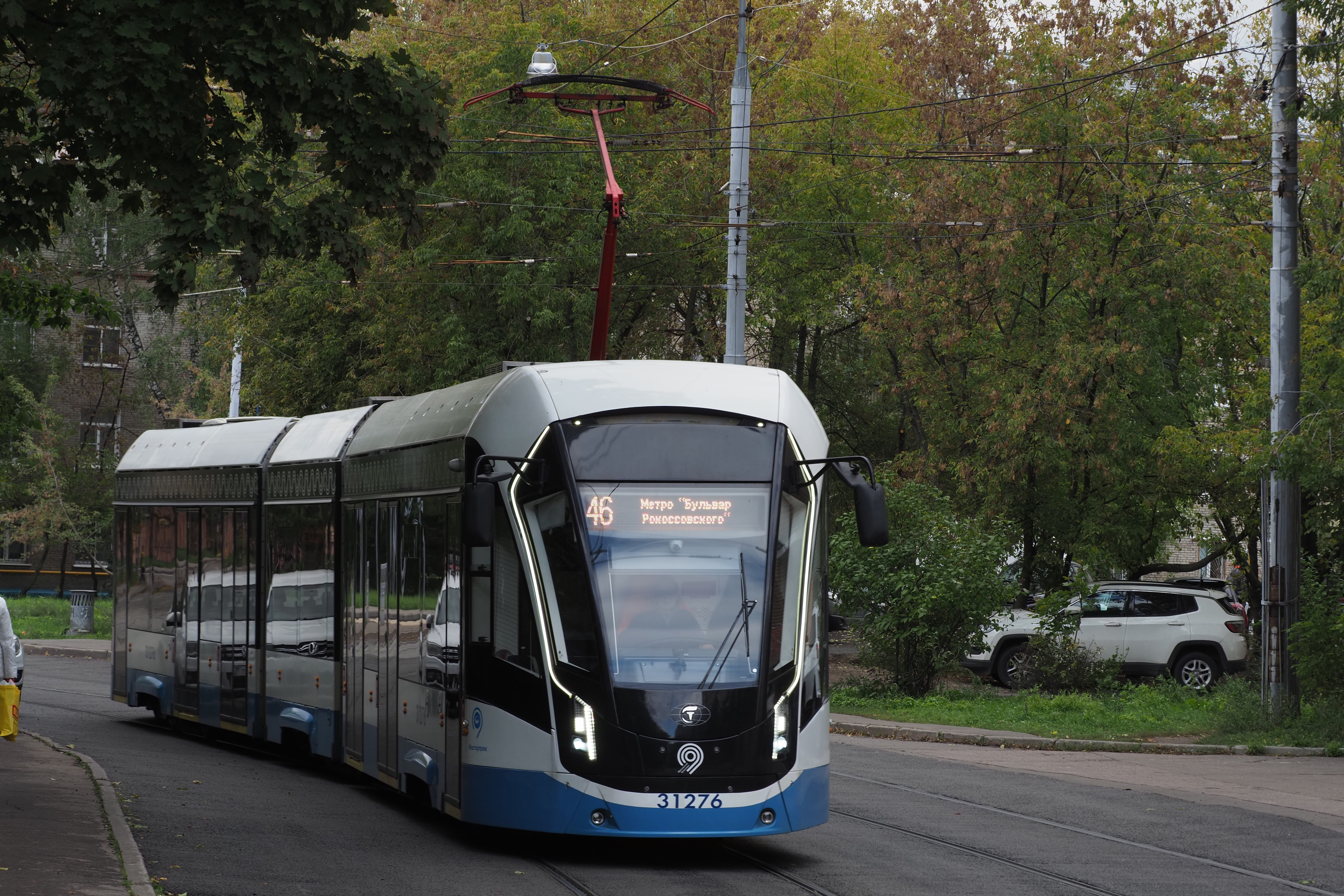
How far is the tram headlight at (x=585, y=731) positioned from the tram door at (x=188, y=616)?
9.43 meters

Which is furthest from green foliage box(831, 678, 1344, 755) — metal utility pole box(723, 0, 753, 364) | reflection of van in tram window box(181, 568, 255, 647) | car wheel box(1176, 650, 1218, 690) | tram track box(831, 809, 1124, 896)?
reflection of van in tram window box(181, 568, 255, 647)

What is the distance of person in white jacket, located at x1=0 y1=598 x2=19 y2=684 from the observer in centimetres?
1262

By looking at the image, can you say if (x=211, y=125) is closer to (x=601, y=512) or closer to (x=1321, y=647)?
(x=601, y=512)

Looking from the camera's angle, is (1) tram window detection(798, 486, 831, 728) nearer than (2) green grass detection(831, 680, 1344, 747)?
Yes

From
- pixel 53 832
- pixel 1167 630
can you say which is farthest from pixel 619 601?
pixel 1167 630

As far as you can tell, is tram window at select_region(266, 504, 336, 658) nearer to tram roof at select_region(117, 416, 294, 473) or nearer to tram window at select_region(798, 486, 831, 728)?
tram roof at select_region(117, 416, 294, 473)

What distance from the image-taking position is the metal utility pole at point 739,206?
24.6 m

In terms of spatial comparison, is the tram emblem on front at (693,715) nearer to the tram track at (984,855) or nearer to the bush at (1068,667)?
the tram track at (984,855)

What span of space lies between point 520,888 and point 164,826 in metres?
3.39

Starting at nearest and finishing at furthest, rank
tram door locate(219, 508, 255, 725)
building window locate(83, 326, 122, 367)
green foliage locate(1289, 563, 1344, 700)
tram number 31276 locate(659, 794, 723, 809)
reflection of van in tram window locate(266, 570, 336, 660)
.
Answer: tram number 31276 locate(659, 794, 723, 809), reflection of van in tram window locate(266, 570, 336, 660), tram door locate(219, 508, 255, 725), green foliage locate(1289, 563, 1344, 700), building window locate(83, 326, 122, 367)

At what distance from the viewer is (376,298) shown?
37875mm

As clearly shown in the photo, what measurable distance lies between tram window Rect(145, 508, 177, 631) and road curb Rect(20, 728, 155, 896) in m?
3.39

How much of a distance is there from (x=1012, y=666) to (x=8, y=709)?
17.4 m

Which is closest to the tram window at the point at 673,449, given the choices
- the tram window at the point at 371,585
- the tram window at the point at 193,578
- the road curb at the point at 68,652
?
the tram window at the point at 371,585
